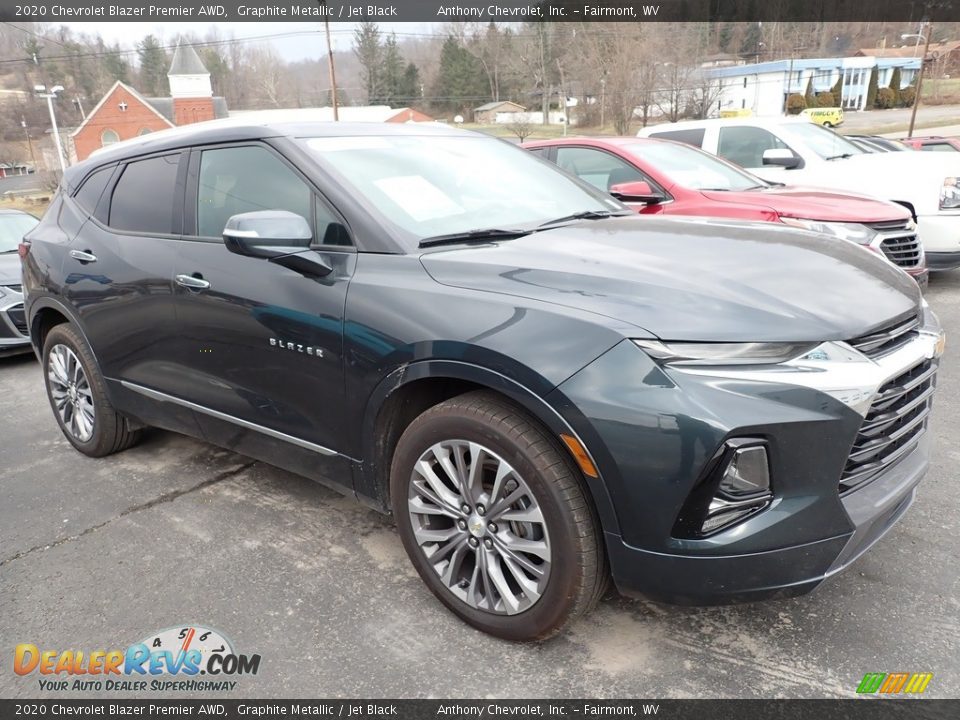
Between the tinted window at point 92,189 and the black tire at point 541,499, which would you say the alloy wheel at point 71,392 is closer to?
the tinted window at point 92,189

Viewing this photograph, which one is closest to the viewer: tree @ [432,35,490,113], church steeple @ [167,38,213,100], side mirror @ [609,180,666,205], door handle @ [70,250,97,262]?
door handle @ [70,250,97,262]

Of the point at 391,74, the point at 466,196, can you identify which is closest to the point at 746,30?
the point at 391,74

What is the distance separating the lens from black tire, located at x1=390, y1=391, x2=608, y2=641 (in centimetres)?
203

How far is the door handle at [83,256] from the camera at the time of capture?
366cm

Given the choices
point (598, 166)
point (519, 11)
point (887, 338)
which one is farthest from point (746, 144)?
point (519, 11)

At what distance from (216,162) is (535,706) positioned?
103 inches

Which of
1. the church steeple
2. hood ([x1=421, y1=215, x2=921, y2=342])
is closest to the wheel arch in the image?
hood ([x1=421, y1=215, x2=921, y2=342])

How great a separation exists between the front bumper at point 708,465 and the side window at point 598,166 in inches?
180

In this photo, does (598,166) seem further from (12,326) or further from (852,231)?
(12,326)

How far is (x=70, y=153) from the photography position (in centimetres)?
6419

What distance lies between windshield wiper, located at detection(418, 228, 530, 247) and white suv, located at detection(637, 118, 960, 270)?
5748 millimetres

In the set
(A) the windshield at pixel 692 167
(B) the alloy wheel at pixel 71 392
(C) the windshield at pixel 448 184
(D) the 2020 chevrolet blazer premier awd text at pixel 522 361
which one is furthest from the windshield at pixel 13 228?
(A) the windshield at pixel 692 167

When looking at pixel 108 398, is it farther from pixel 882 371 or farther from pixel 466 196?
pixel 882 371

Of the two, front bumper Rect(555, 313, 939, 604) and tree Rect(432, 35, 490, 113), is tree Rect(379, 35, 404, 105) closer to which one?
tree Rect(432, 35, 490, 113)
